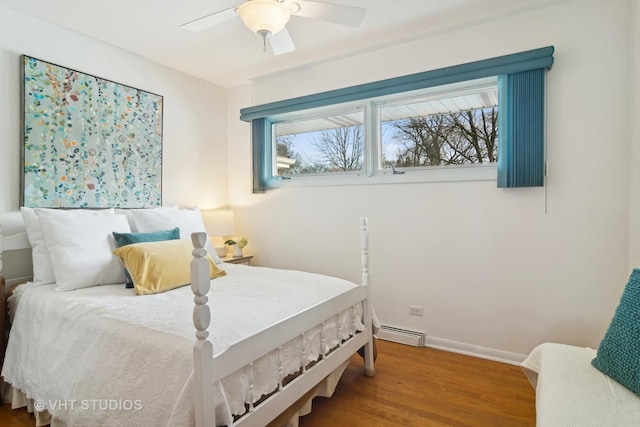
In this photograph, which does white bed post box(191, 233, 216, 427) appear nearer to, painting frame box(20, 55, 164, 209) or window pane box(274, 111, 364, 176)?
painting frame box(20, 55, 164, 209)

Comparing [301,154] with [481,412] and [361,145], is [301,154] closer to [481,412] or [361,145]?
[361,145]

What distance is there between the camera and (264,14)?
1776 millimetres

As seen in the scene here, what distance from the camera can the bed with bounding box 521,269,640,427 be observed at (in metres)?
1.20

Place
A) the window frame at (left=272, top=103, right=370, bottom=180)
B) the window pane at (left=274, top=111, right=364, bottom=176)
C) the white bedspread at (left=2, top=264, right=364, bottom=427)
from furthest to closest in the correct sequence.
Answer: the window pane at (left=274, top=111, right=364, bottom=176) → the window frame at (left=272, top=103, right=370, bottom=180) → the white bedspread at (left=2, top=264, right=364, bottom=427)

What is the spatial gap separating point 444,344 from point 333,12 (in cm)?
247

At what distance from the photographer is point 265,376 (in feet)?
4.91

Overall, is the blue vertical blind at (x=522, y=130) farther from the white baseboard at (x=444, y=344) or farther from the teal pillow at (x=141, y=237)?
the teal pillow at (x=141, y=237)

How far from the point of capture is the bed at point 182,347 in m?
1.26

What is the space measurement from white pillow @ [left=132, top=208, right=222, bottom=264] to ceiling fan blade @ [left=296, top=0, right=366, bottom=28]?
1.72 metres

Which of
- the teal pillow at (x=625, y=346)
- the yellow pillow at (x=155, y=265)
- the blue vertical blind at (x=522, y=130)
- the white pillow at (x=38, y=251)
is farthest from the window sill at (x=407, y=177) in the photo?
the white pillow at (x=38, y=251)

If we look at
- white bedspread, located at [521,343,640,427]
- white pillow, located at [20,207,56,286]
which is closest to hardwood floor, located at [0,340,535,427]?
white bedspread, located at [521,343,640,427]

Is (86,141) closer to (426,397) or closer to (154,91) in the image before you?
(154,91)

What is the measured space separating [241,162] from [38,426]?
2774mm

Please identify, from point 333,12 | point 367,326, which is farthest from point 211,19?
point 367,326
